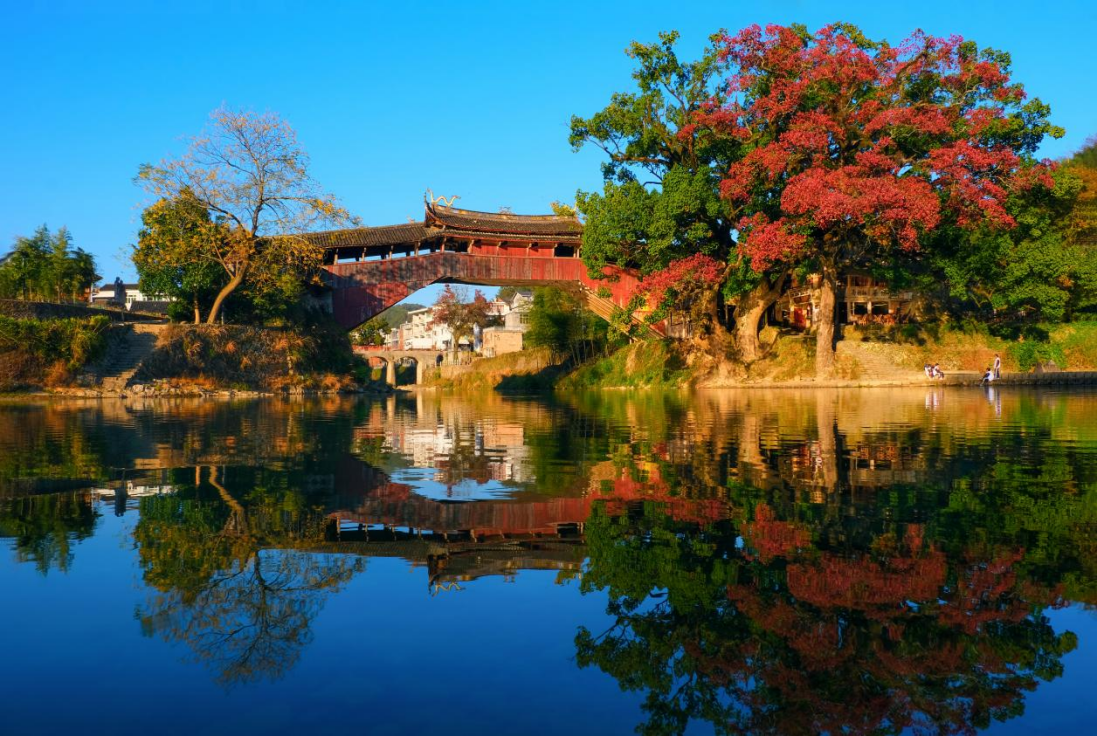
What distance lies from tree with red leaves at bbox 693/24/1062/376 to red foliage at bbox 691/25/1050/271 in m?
0.05

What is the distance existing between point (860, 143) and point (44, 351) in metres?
34.2

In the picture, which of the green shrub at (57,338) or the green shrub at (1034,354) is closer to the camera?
the green shrub at (57,338)

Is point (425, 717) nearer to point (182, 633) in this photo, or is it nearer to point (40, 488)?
point (182, 633)

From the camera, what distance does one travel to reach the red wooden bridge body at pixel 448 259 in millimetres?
48406

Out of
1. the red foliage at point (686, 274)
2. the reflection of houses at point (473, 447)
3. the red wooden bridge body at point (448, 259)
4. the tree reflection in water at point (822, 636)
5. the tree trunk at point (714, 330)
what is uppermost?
the red wooden bridge body at point (448, 259)

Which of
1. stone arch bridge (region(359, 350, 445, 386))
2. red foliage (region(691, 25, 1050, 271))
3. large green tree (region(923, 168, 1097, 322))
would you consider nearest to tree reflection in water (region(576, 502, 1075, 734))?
red foliage (region(691, 25, 1050, 271))

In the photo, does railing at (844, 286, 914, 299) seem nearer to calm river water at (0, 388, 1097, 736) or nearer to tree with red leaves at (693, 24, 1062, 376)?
tree with red leaves at (693, 24, 1062, 376)

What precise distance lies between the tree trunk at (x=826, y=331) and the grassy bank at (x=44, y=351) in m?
31.2

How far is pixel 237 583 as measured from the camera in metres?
4.42

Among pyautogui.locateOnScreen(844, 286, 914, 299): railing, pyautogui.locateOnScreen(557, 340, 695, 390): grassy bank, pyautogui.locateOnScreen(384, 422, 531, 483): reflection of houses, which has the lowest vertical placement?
pyautogui.locateOnScreen(384, 422, 531, 483): reflection of houses

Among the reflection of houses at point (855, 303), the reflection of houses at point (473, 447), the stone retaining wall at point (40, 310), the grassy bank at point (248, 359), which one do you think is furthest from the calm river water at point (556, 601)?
the reflection of houses at point (855, 303)

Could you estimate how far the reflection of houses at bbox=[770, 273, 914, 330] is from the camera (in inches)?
1791

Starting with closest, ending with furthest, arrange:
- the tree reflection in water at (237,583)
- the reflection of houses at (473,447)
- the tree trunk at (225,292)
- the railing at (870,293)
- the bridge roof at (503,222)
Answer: the tree reflection in water at (237,583) → the reflection of houses at (473,447) → the tree trunk at (225,292) → the railing at (870,293) → the bridge roof at (503,222)

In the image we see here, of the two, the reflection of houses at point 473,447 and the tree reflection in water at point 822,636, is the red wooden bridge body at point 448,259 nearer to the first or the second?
the reflection of houses at point 473,447
